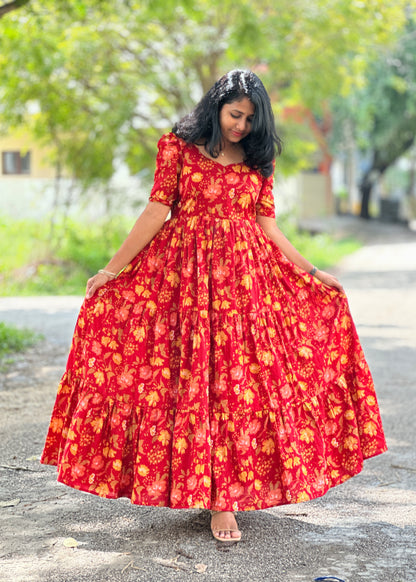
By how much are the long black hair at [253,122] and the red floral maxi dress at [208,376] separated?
0.07 metres

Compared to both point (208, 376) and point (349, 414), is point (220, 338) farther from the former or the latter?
point (349, 414)

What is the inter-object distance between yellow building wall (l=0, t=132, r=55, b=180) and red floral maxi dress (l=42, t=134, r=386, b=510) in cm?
1201

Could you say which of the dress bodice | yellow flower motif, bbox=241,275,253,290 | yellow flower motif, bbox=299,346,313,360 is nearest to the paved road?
yellow flower motif, bbox=299,346,313,360

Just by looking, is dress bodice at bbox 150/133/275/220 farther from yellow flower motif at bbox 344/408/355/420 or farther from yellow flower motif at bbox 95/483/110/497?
yellow flower motif at bbox 95/483/110/497

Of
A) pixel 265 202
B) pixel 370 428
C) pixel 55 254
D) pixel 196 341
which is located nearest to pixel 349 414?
pixel 370 428

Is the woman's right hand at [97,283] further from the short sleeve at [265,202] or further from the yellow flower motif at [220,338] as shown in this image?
the short sleeve at [265,202]

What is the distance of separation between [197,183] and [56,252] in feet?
39.8

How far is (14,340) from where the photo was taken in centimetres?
795

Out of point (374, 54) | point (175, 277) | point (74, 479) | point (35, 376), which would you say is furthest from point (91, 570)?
point (374, 54)

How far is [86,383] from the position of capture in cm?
343

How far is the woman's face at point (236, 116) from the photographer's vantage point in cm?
348

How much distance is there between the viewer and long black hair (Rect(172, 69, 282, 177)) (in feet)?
11.4

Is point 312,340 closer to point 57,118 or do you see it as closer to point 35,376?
point 35,376

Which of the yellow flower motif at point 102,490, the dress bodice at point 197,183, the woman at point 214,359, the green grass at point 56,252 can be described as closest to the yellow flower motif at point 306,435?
A: the woman at point 214,359
